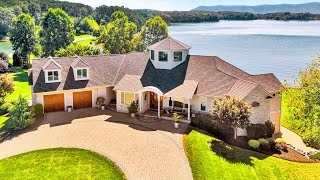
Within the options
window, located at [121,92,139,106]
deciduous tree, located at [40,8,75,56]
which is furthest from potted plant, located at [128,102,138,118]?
deciduous tree, located at [40,8,75,56]

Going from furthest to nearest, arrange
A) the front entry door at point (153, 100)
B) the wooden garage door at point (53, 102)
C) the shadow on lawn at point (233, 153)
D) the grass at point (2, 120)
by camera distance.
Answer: the front entry door at point (153, 100) → the wooden garage door at point (53, 102) → the grass at point (2, 120) → the shadow on lawn at point (233, 153)

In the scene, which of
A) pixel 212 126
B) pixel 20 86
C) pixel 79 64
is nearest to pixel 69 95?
pixel 79 64

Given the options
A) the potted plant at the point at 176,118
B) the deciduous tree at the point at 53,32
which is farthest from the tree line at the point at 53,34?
the potted plant at the point at 176,118

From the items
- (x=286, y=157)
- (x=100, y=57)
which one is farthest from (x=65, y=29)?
(x=286, y=157)

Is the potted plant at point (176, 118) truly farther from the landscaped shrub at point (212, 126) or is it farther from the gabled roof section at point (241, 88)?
the gabled roof section at point (241, 88)

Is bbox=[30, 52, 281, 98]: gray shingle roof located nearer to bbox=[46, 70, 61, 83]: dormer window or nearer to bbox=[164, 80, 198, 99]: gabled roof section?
bbox=[164, 80, 198, 99]: gabled roof section

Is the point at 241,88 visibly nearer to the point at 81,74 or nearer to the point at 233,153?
the point at 233,153
